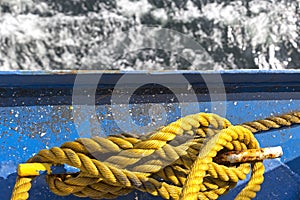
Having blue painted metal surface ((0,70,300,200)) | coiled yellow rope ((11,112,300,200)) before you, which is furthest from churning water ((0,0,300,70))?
coiled yellow rope ((11,112,300,200))

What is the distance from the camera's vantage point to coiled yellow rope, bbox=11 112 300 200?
3.61 feet

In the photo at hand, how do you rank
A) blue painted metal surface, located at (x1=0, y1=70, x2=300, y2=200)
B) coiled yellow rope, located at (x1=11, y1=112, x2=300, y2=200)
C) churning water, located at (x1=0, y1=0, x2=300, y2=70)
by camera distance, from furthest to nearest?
churning water, located at (x1=0, y1=0, x2=300, y2=70)
blue painted metal surface, located at (x1=0, y1=70, x2=300, y2=200)
coiled yellow rope, located at (x1=11, y1=112, x2=300, y2=200)

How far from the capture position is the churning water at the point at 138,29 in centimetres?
480

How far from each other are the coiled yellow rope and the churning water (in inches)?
136

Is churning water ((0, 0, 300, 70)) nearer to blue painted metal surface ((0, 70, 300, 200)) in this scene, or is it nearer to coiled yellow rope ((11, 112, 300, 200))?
blue painted metal surface ((0, 70, 300, 200))

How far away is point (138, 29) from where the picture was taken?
5.14m

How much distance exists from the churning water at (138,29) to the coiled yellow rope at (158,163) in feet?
11.4

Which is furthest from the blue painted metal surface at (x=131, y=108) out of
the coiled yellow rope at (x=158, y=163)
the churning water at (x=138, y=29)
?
the churning water at (x=138, y=29)

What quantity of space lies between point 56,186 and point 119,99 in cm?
29

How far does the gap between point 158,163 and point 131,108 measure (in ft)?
0.85

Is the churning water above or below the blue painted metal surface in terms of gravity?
below

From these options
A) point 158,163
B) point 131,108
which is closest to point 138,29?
point 131,108

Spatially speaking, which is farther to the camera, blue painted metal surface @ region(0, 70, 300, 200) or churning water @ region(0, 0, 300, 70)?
churning water @ region(0, 0, 300, 70)

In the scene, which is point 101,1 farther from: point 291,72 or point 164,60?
point 291,72
